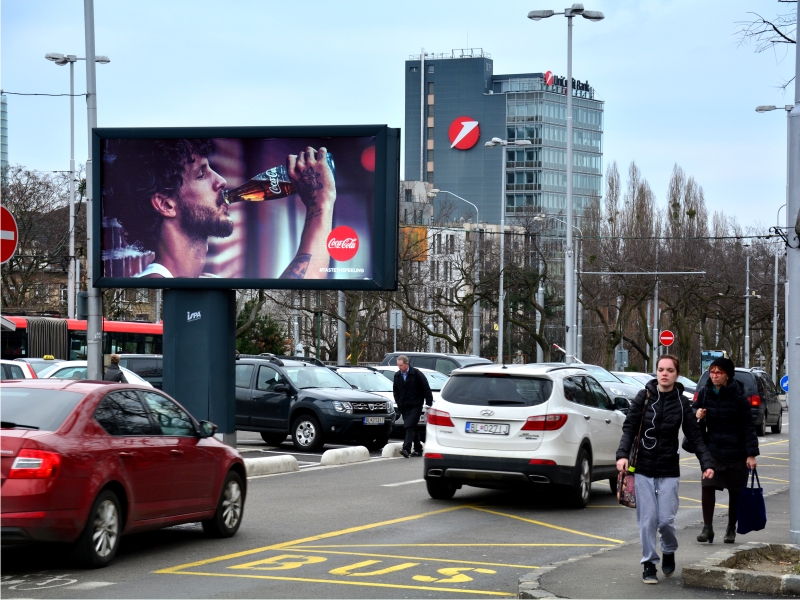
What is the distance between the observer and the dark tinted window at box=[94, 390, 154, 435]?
9695 mm

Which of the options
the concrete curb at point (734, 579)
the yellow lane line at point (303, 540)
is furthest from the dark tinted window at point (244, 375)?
the concrete curb at point (734, 579)

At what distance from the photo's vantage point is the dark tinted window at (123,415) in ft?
31.8

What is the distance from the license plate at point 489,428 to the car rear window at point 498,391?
10.5 inches

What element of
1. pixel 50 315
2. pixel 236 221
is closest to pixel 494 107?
pixel 50 315

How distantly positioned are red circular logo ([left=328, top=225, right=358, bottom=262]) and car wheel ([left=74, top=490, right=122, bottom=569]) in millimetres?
10372

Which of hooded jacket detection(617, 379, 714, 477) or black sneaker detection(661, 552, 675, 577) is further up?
hooded jacket detection(617, 379, 714, 477)

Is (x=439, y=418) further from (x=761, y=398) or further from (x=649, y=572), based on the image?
(x=761, y=398)

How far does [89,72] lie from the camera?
19.7 meters

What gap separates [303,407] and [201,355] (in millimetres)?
3812

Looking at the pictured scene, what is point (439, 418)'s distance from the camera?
14.6m

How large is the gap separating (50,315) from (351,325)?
53.1 ft

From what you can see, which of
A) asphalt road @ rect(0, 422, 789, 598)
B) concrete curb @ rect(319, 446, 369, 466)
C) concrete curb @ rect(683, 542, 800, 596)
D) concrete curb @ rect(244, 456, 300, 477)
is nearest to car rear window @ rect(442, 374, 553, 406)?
asphalt road @ rect(0, 422, 789, 598)

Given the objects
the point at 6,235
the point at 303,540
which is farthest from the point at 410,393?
the point at 6,235

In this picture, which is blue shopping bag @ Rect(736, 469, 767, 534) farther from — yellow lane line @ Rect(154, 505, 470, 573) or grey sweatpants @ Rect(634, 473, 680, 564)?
yellow lane line @ Rect(154, 505, 470, 573)
